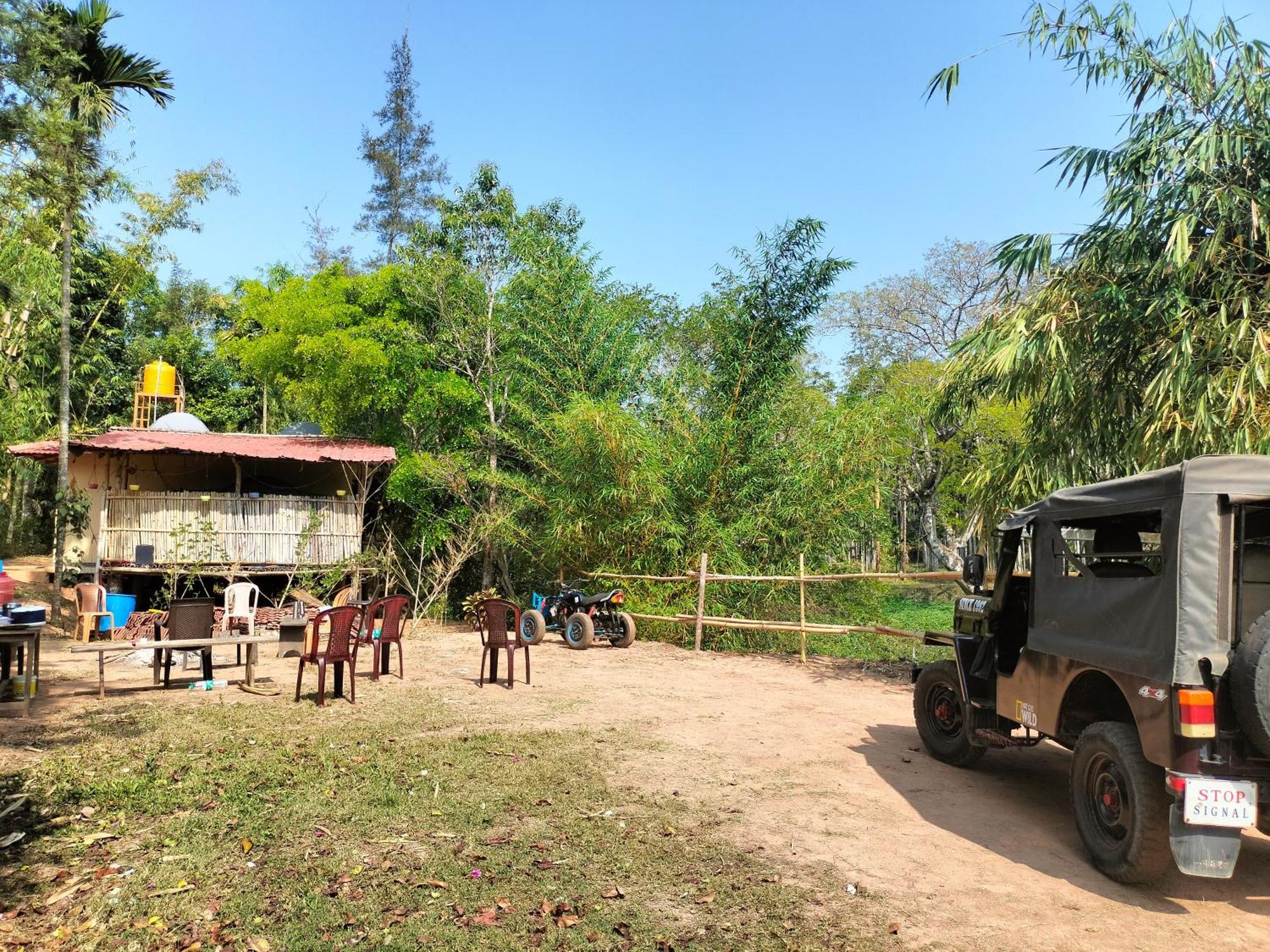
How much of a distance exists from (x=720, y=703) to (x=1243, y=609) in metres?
4.65

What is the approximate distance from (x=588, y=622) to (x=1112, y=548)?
25.0 feet

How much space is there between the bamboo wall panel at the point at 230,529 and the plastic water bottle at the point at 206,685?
692cm

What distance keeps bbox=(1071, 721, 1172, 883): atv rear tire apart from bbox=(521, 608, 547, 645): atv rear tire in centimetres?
813

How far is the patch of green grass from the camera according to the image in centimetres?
313

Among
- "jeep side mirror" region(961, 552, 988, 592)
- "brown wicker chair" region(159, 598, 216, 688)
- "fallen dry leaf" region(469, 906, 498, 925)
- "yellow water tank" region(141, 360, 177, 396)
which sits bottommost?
"fallen dry leaf" region(469, 906, 498, 925)

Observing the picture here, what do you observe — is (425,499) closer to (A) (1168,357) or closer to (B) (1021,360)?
(B) (1021,360)

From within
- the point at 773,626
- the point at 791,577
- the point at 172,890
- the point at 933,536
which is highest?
A: the point at 933,536

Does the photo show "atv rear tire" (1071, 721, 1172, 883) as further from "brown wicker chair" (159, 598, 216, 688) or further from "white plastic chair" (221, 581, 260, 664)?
"white plastic chair" (221, 581, 260, 664)

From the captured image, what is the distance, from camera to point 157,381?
2078 cm

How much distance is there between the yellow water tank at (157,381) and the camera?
816 inches

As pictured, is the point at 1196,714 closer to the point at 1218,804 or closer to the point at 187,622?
the point at 1218,804

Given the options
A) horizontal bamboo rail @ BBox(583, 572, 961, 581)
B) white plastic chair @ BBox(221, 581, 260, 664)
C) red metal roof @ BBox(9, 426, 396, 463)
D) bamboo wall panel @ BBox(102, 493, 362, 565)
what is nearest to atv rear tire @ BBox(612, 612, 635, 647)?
horizontal bamboo rail @ BBox(583, 572, 961, 581)

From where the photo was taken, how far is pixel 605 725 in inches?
259

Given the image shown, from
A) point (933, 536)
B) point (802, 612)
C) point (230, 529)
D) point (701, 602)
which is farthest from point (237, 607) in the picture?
point (933, 536)
